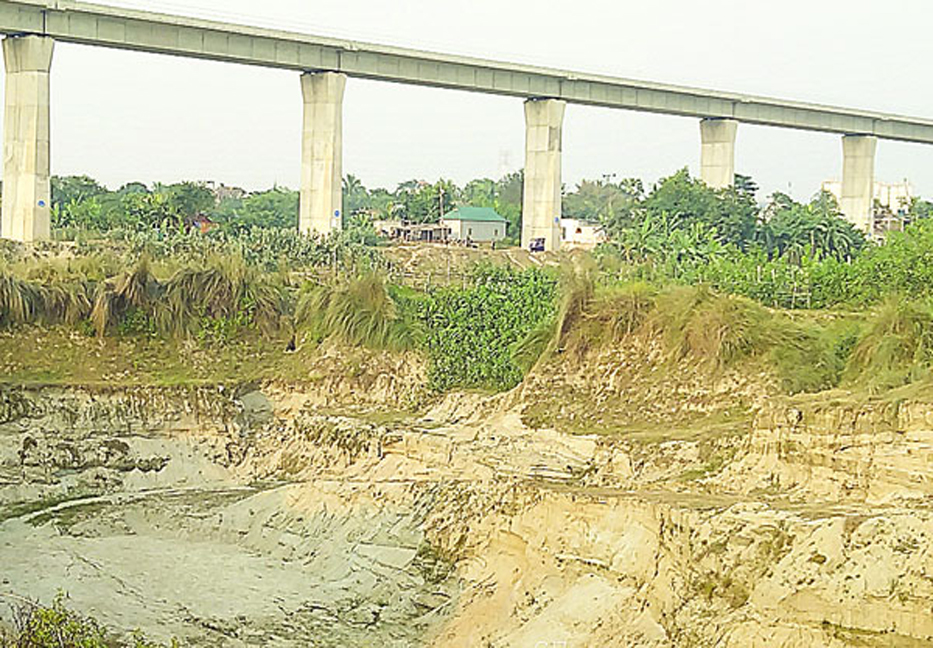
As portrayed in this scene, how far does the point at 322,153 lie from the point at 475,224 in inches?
1063

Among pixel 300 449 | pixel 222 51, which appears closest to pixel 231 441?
pixel 300 449

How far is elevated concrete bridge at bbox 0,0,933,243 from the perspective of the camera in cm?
4366

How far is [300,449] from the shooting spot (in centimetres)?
2648

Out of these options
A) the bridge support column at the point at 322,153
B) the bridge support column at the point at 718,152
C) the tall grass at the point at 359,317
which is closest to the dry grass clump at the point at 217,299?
the tall grass at the point at 359,317

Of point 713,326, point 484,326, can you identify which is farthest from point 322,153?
point 713,326

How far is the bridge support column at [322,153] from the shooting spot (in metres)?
49.9

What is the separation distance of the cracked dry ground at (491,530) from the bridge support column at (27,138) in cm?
1867

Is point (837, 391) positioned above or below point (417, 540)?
above

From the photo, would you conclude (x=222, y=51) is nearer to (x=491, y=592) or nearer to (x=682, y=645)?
(x=491, y=592)

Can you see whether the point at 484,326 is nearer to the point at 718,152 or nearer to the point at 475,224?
the point at 718,152

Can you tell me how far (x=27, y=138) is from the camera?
44031mm

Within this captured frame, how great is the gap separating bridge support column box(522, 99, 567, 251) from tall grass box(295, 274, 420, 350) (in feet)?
86.6

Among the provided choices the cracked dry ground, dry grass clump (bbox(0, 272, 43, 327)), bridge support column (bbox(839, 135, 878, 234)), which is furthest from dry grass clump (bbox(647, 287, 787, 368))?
bridge support column (bbox(839, 135, 878, 234))

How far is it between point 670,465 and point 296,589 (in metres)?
6.24
